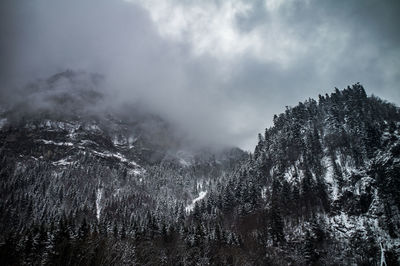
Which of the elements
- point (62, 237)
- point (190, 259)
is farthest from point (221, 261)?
point (62, 237)

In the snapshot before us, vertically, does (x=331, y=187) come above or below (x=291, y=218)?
above

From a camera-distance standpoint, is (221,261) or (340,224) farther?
(340,224)

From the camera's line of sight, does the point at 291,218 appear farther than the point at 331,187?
No

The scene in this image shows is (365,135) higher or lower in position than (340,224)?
higher

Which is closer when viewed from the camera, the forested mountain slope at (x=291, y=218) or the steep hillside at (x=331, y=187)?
the forested mountain slope at (x=291, y=218)

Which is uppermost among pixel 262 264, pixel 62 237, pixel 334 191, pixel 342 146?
pixel 342 146

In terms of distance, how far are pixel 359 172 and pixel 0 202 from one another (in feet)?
723

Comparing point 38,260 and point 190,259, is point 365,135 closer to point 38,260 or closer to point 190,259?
point 190,259

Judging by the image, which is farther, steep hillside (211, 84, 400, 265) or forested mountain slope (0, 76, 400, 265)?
steep hillside (211, 84, 400, 265)

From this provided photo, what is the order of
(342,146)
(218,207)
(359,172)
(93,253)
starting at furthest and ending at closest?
(218,207) → (342,146) → (359,172) → (93,253)

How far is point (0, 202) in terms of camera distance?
198 metres

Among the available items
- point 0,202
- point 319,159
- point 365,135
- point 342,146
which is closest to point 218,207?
point 319,159

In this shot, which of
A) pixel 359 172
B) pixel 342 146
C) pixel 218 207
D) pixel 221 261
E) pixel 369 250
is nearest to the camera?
pixel 221 261

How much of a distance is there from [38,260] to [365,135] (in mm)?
144857
